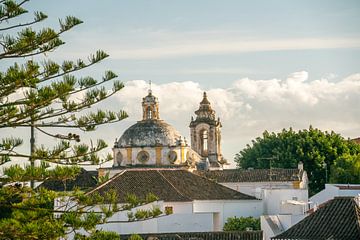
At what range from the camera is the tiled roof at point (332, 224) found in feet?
135

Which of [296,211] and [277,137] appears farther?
[277,137]

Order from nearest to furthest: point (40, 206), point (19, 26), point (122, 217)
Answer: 1. point (19, 26)
2. point (40, 206)
3. point (122, 217)

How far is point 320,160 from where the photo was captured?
77.2 metres

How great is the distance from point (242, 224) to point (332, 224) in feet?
42.9

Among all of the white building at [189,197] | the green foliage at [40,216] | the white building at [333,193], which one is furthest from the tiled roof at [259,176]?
the green foliage at [40,216]

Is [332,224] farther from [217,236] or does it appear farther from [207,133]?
[207,133]

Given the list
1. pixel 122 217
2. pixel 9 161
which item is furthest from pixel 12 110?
pixel 122 217

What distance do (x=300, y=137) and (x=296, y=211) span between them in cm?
2707

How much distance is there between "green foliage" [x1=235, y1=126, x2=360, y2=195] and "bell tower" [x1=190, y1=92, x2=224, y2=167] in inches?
125

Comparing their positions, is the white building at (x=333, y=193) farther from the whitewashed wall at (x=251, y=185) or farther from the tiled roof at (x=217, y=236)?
the whitewashed wall at (x=251, y=185)

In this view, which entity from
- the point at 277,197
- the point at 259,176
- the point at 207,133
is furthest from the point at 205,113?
the point at 277,197

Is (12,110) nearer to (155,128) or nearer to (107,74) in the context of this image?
(107,74)

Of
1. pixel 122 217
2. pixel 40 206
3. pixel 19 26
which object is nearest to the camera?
pixel 19 26

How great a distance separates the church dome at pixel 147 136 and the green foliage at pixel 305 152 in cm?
544
